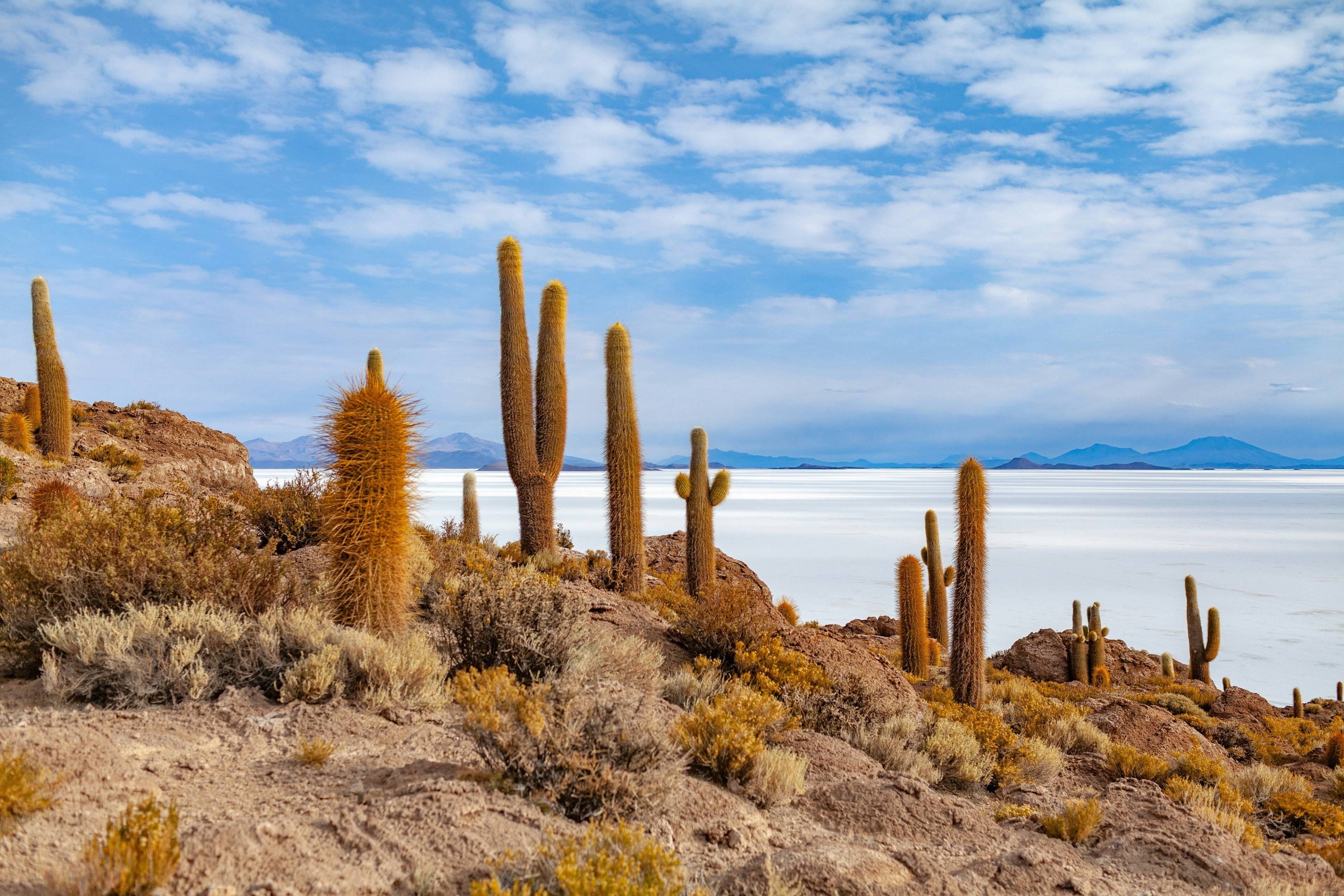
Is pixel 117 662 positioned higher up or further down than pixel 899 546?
higher up

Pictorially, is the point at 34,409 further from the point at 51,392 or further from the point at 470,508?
the point at 470,508

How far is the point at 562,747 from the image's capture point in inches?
181

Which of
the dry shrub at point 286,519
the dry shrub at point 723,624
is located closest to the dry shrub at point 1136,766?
the dry shrub at point 723,624

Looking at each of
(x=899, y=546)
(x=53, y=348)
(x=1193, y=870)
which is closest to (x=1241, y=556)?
(x=899, y=546)

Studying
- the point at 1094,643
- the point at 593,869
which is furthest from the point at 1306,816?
the point at 1094,643

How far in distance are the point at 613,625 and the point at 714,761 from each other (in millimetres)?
4842

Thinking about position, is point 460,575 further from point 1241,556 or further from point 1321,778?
point 1241,556

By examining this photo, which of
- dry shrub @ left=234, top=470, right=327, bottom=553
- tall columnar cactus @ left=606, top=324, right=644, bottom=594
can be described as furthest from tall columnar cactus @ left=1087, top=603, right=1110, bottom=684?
dry shrub @ left=234, top=470, right=327, bottom=553

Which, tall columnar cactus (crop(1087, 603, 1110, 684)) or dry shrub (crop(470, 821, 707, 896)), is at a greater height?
dry shrub (crop(470, 821, 707, 896))

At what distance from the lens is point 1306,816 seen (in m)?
8.12

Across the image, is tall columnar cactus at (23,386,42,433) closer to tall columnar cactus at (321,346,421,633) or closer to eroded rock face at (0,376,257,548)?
eroded rock face at (0,376,257,548)

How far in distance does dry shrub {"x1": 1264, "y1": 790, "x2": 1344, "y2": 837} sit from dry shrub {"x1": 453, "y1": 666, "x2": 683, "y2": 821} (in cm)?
705

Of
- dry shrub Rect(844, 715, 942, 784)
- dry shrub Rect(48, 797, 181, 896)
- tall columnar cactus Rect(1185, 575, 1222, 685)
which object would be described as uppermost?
dry shrub Rect(48, 797, 181, 896)

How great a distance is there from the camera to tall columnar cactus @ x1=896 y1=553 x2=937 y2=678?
48.3 feet
